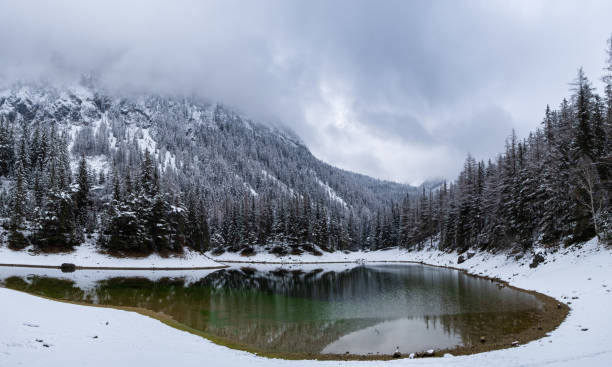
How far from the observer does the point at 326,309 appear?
27500 millimetres

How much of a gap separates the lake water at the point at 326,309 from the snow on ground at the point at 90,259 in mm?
15496

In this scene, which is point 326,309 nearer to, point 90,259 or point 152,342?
point 152,342

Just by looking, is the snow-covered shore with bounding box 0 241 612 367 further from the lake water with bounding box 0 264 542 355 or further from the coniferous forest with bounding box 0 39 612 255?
the coniferous forest with bounding box 0 39 612 255

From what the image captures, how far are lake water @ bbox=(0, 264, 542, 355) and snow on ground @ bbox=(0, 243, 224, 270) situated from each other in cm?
1550

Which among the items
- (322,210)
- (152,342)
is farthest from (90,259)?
(322,210)

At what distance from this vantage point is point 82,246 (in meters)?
58.9

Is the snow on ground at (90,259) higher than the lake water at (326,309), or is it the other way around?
the snow on ground at (90,259)

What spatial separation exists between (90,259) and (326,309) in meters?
47.0

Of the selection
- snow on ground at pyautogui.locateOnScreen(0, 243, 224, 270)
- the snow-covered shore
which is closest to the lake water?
the snow-covered shore

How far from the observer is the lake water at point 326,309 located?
18.4 meters

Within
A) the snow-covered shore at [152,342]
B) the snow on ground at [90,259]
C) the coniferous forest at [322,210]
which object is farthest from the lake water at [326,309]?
the snow on ground at [90,259]

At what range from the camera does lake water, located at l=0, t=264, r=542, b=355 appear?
18422mm

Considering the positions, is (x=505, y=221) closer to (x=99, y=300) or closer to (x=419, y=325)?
(x=419, y=325)

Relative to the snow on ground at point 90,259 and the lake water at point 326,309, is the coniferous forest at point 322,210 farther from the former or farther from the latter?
the lake water at point 326,309
